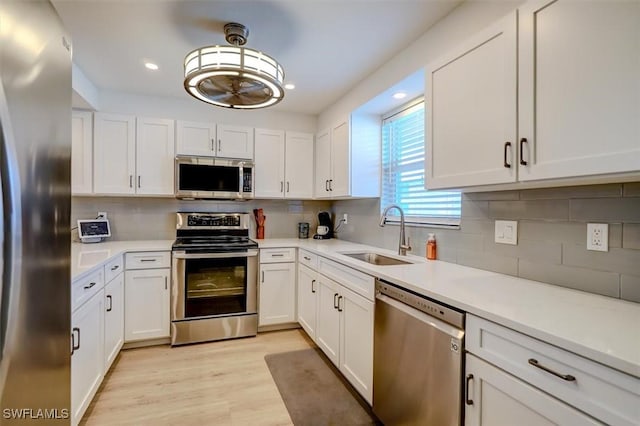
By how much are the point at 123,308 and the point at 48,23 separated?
2.39m

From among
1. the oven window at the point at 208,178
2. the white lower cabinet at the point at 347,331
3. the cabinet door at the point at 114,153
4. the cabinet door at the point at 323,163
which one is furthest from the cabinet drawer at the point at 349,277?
the cabinet door at the point at 114,153

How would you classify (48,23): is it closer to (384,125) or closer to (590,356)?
(590,356)

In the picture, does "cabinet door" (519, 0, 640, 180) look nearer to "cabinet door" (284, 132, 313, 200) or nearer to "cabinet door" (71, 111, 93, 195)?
"cabinet door" (284, 132, 313, 200)

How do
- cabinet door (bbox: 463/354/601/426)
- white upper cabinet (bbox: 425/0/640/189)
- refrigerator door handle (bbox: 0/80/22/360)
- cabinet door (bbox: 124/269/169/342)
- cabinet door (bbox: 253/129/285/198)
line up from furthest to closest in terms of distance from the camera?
cabinet door (bbox: 253/129/285/198) → cabinet door (bbox: 124/269/169/342) → white upper cabinet (bbox: 425/0/640/189) → cabinet door (bbox: 463/354/601/426) → refrigerator door handle (bbox: 0/80/22/360)

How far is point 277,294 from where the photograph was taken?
3102mm

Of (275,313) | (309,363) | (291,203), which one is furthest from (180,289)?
(291,203)

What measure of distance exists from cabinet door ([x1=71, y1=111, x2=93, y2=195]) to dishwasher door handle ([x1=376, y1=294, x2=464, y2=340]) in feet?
9.27

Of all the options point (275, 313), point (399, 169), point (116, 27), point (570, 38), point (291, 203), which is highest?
point (116, 27)

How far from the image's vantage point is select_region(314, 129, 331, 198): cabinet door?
3.28 metres

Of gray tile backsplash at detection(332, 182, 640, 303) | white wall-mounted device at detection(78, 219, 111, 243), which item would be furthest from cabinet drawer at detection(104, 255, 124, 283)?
gray tile backsplash at detection(332, 182, 640, 303)

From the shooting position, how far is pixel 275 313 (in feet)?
10.1

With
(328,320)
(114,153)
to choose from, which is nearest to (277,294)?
(328,320)

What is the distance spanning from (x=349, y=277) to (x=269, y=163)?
6.04 feet

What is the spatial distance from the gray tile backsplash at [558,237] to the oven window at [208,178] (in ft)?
6.88
